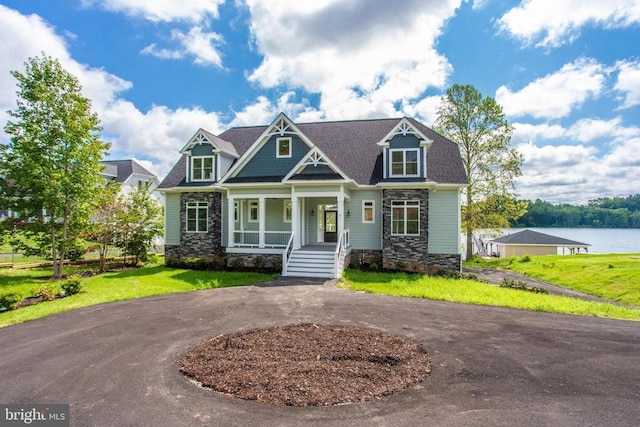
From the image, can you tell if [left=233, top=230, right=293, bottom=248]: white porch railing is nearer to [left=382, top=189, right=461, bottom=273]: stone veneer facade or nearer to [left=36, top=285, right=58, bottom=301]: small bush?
[left=382, top=189, right=461, bottom=273]: stone veneer facade

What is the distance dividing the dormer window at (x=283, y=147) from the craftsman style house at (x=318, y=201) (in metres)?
0.06

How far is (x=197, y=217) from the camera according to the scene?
1902 cm

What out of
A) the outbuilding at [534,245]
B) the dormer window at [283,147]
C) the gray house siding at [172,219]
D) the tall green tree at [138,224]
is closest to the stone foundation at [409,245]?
the dormer window at [283,147]

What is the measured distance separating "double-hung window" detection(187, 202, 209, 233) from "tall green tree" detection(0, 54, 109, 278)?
494cm

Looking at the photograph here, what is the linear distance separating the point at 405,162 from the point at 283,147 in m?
6.70

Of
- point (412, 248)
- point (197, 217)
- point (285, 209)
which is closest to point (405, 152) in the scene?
point (412, 248)

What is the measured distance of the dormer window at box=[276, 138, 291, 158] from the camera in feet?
58.3

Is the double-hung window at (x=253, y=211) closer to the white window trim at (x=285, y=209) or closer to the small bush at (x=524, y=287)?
the white window trim at (x=285, y=209)

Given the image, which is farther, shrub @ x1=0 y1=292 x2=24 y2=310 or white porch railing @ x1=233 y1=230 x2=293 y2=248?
white porch railing @ x1=233 y1=230 x2=293 y2=248

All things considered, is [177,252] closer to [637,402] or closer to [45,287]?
[45,287]

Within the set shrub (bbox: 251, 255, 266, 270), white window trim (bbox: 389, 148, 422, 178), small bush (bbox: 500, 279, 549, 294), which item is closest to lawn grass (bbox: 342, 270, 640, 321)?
small bush (bbox: 500, 279, 549, 294)

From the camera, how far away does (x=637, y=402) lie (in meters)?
4.62

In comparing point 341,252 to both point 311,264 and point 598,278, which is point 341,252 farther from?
point 598,278

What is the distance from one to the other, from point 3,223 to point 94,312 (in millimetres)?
9195
